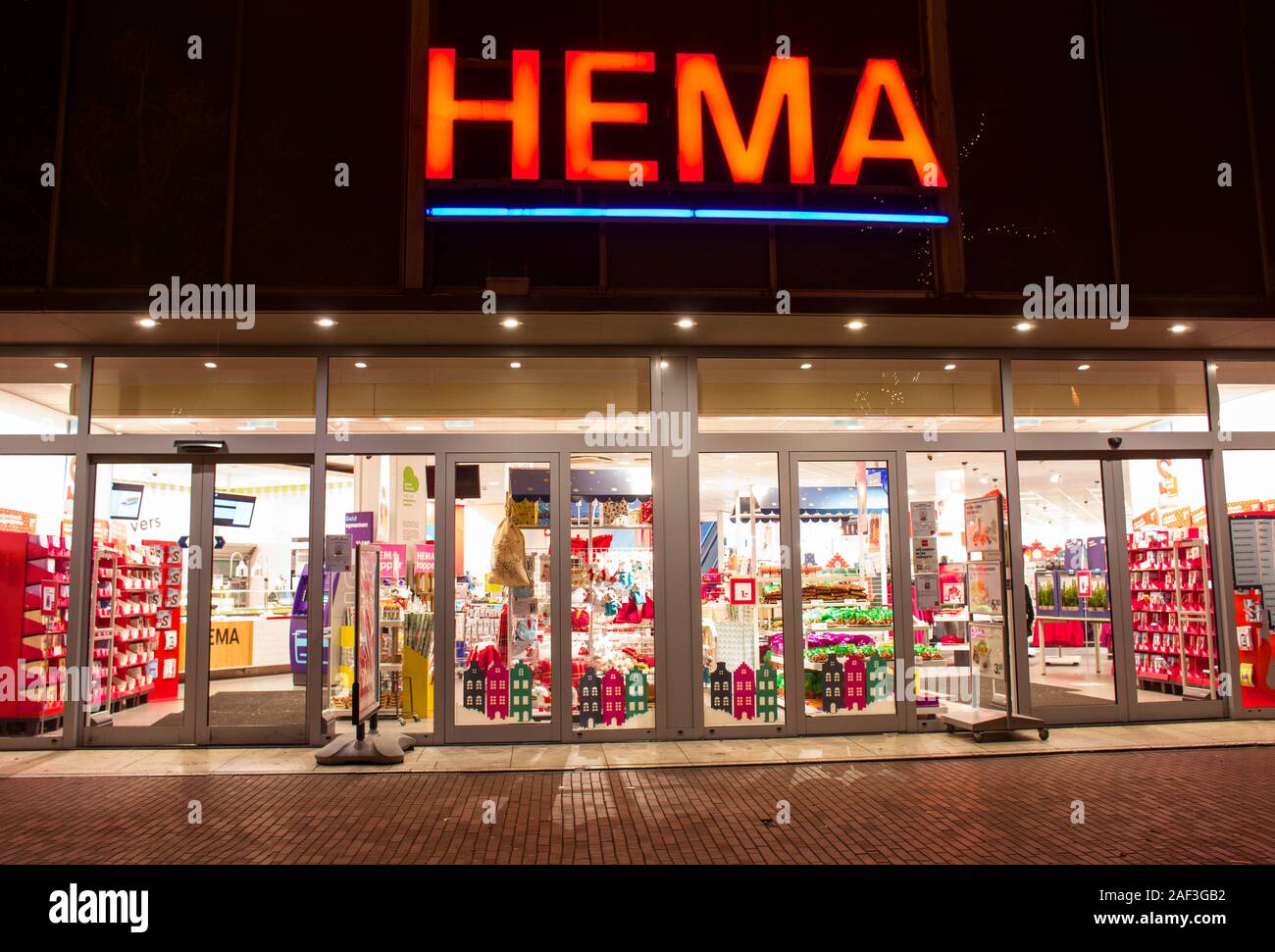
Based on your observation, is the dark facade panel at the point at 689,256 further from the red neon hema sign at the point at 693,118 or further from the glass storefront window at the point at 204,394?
the glass storefront window at the point at 204,394

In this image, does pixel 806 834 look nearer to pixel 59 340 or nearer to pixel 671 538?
pixel 671 538

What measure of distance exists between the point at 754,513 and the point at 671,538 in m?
0.90

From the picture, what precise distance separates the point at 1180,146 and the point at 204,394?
9.66 metres

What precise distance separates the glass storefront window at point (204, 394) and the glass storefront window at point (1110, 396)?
23.3 feet

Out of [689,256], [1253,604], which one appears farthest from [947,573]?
[689,256]

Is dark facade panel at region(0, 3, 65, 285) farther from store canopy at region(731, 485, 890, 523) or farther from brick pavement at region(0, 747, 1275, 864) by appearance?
store canopy at region(731, 485, 890, 523)

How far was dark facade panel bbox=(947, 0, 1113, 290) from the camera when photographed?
8.31 m

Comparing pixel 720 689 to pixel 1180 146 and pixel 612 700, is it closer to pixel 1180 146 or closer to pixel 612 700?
pixel 612 700

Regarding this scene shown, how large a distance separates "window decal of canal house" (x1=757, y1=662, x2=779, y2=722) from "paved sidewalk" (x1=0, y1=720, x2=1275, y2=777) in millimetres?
247

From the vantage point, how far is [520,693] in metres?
8.30

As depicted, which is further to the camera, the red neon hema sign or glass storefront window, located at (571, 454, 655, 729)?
glass storefront window, located at (571, 454, 655, 729)

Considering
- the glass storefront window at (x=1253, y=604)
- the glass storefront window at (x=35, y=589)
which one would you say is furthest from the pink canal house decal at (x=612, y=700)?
the glass storefront window at (x=1253, y=604)

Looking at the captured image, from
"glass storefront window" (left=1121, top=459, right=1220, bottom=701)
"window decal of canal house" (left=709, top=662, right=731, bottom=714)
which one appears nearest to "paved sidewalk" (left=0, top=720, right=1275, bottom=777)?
"window decal of canal house" (left=709, top=662, right=731, bottom=714)

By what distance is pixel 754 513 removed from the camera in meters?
8.72
